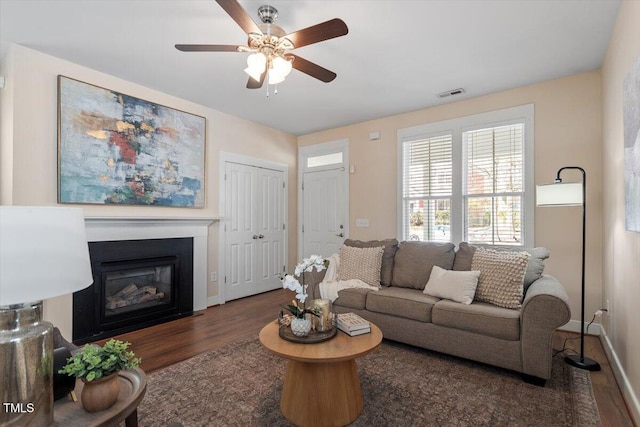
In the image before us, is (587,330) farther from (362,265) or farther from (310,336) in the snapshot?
(310,336)

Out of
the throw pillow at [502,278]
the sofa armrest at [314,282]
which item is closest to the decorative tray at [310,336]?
the sofa armrest at [314,282]

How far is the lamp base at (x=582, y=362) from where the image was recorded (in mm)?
2447

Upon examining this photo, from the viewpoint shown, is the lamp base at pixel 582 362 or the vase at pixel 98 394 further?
the lamp base at pixel 582 362

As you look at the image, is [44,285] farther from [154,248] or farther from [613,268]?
[613,268]

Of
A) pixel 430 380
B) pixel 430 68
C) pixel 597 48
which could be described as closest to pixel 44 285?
pixel 430 380

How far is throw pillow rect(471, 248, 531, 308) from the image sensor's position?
8.48ft

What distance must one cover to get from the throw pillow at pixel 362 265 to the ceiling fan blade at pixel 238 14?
2.38 meters

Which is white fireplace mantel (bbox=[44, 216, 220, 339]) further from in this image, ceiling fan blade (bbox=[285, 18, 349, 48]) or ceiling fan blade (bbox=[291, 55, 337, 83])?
ceiling fan blade (bbox=[285, 18, 349, 48])

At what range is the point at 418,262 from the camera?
3.36 meters

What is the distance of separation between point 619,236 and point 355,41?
2.56 m

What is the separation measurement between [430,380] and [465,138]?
115 inches

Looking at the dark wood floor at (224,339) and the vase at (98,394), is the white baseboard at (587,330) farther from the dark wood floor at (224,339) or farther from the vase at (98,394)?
the vase at (98,394)

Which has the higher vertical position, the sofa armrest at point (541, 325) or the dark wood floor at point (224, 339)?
the sofa armrest at point (541, 325)

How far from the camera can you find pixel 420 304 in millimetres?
2779
